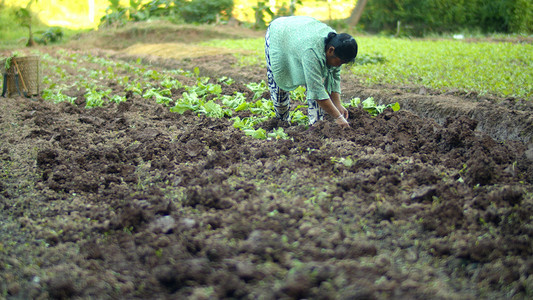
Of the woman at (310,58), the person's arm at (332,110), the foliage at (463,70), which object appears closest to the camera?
the woman at (310,58)

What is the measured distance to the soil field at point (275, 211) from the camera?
2.34 meters

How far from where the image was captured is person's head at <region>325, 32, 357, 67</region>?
160 inches

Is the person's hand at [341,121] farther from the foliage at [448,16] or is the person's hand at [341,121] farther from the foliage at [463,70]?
the foliage at [448,16]

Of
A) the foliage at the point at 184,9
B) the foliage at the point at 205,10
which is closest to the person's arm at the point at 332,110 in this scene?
the foliage at the point at 184,9

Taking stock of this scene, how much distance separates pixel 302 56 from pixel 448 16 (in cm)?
2079

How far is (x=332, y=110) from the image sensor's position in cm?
454

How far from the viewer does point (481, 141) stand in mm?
4305

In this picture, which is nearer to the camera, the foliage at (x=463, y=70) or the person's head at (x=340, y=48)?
the person's head at (x=340, y=48)

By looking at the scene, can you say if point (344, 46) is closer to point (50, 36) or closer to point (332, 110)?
point (332, 110)

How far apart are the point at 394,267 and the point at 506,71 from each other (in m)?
6.72

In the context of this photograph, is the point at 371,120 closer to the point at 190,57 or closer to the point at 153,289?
the point at 153,289

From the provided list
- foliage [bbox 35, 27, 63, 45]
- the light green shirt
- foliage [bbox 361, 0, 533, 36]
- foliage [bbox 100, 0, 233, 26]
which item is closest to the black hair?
the light green shirt

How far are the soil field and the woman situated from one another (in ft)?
1.38

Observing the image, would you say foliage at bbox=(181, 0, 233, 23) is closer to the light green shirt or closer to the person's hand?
the light green shirt
